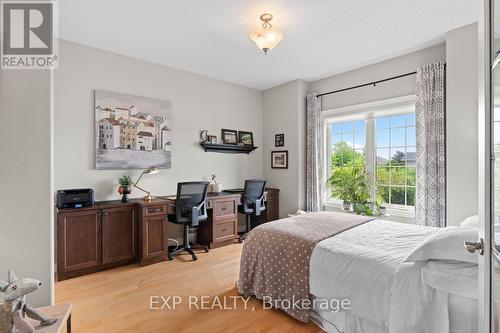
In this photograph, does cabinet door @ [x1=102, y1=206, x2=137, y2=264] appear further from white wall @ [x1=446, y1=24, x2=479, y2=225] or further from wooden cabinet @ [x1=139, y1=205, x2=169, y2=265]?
white wall @ [x1=446, y1=24, x2=479, y2=225]

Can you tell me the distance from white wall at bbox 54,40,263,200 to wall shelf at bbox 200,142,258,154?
85 mm

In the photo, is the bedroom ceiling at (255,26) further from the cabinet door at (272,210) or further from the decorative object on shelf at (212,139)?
the cabinet door at (272,210)

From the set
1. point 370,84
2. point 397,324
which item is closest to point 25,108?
point 397,324

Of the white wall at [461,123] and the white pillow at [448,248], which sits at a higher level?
the white wall at [461,123]

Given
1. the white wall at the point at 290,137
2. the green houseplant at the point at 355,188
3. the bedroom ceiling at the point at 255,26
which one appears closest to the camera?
the bedroom ceiling at the point at 255,26

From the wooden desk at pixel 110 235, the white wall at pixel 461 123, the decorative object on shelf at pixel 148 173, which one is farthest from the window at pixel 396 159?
the decorative object on shelf at pixel 148 173

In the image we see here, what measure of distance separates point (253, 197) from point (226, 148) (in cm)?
104

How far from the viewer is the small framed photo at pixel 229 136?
469 centimetres

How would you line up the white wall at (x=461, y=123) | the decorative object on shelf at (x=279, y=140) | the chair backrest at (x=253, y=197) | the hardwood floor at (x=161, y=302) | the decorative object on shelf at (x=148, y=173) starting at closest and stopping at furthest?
the hardwood floor at (x=161, y=302), the white wall at (x=461, y=123), the decorative object on shelf at (x=148, y=173), the chair backrest at (x=253, y=197), the decorative object on shelf at (x=279, y=140)

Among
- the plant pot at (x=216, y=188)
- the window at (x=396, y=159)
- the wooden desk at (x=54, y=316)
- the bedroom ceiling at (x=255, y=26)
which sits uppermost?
the bedroom ceiling at (x=255, y=26)

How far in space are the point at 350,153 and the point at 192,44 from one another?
297cm

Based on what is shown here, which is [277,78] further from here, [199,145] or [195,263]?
[195,263]

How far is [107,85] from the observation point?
346 cm

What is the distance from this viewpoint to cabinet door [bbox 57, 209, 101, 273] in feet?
9.12
